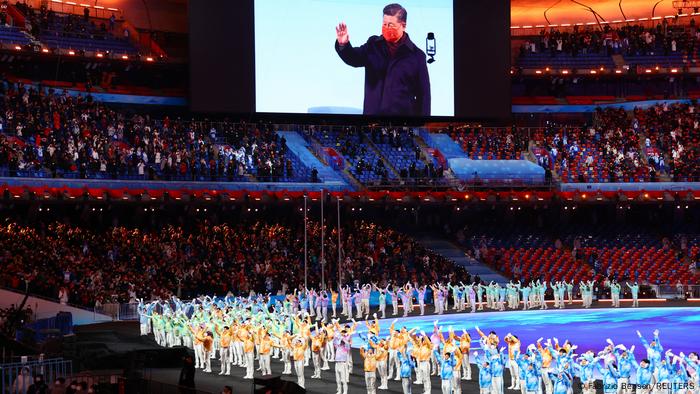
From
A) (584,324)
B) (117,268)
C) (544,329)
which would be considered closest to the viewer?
(544,329)

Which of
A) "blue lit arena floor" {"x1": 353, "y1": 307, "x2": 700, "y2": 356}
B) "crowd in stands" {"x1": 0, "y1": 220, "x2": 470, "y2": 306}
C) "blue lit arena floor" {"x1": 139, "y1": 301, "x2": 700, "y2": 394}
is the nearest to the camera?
"blue lit arena floor" {"x1": 139, "y1": 301, "x2": 700, "y2": 394}

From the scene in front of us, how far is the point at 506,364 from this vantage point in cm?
2852

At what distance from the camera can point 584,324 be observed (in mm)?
42281

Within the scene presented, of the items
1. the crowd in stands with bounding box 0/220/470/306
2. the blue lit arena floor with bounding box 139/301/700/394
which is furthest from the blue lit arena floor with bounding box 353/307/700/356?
the crowd in stands with bounding box 0/220/470/306

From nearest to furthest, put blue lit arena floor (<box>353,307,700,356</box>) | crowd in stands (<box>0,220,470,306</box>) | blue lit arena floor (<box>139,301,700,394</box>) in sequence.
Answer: blue lit arena floor (<box>139,301,700,394</box>), blue lit arena floor (<box>353,307,700,356</box>), crowd in stands (<box>0,220,470,306</box>)

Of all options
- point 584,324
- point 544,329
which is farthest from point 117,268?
point 584,324

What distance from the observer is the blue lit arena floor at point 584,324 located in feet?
121

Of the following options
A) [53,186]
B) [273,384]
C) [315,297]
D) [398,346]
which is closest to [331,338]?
[398,346]

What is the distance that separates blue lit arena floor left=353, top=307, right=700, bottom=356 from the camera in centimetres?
3688

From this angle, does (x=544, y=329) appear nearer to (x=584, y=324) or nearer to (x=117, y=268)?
(x=584, y=324)

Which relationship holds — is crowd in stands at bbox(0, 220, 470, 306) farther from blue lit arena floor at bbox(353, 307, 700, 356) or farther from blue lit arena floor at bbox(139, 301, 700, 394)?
blue lit arena floor at bbox(353, 307, 700, 356)

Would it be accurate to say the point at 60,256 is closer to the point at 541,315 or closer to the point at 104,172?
the point at 104,172

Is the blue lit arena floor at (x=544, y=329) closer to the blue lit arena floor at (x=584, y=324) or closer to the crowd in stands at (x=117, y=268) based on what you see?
the blue lit arena floor at (x=584, y=324)

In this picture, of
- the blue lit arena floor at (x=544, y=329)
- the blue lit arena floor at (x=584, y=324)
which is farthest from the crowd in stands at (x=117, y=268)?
the blue lit arena floor at (x=584, y=324)
